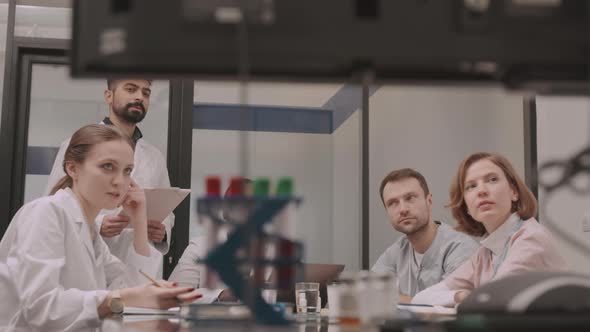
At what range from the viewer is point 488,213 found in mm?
2549

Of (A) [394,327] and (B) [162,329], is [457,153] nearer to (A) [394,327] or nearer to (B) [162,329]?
(B) [162,329]

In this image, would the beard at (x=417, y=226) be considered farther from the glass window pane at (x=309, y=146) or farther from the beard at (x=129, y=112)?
the beard at (x=129, y=112)

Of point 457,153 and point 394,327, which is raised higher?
point 457,153

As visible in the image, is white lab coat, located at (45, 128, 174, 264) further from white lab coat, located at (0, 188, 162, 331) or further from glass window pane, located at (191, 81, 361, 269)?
white lab coat, located at (0, 188, 162, 331)

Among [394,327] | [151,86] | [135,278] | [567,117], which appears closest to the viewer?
[394,327]

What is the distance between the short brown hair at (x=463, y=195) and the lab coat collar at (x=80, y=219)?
1.32 m

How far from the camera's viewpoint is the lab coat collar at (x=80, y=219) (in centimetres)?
229

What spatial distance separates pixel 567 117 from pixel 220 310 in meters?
3.60

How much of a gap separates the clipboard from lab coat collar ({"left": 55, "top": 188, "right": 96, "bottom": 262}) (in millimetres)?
720

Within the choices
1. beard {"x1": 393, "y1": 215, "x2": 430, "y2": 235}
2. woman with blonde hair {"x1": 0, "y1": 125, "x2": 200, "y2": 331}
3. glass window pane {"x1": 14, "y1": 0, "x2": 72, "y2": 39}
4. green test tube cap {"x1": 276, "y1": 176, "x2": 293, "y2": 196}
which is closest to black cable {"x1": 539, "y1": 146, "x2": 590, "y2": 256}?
green test tube cap {"x1": 276, "y1": 176, "x2": 293, "y2": 196}

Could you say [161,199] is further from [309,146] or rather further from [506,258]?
[309,146]

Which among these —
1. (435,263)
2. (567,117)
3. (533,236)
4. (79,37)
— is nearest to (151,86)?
(435,263)

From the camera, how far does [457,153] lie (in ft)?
Answer: 15.1

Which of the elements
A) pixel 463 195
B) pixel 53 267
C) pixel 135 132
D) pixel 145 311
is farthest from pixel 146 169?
pixel 145 311
